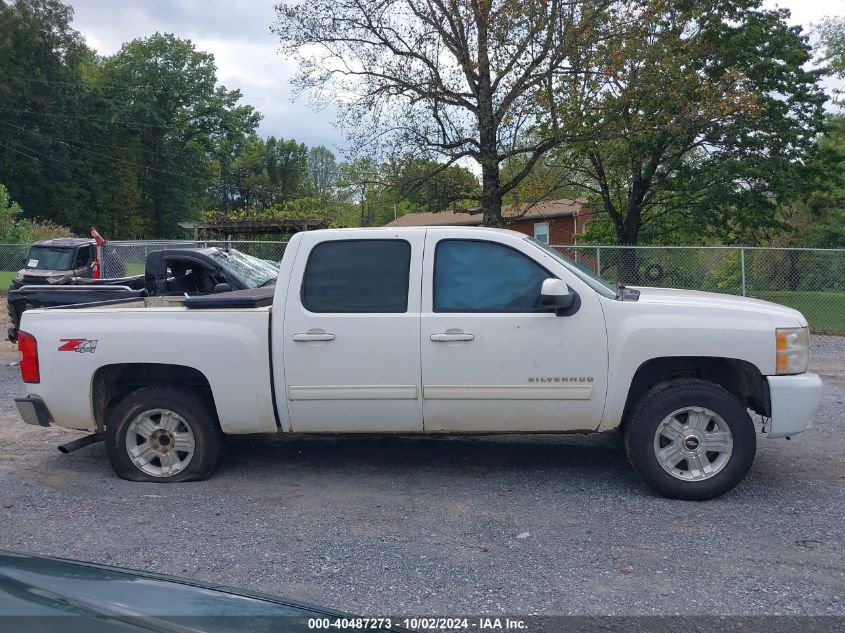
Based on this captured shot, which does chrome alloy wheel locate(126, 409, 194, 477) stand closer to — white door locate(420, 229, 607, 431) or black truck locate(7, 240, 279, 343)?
white door locate(420, 229, 607, 431)

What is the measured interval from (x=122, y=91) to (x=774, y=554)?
68616mm

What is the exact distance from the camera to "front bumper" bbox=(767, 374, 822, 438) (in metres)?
5.67

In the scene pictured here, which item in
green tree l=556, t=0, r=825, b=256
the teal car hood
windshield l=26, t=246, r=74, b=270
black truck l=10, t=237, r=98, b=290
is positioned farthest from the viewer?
green tree l=556, t=0, r=825, b=256

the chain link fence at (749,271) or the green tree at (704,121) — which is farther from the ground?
the green tree at (704,121)

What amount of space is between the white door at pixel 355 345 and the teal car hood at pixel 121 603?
3341 mm

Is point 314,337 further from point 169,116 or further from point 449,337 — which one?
point 169,116

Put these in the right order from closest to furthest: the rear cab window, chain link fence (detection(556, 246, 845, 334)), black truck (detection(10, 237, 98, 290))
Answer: the rear cab window → chain link fence (detection(556, 246, 845, 334)) → black truck (detection(10, 237, 98, 290))

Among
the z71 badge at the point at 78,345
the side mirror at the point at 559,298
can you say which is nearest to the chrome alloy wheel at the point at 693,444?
the side mirror at the point at 559,298

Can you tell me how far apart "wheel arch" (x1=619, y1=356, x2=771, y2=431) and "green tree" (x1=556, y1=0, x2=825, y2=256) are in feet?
43.0

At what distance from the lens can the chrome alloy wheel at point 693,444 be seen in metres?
5.68

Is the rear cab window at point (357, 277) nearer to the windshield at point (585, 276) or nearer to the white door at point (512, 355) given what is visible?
the white door at point (512, 355)

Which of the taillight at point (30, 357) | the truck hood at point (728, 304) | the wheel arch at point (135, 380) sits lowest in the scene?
the wheel arch at point (135, 380)

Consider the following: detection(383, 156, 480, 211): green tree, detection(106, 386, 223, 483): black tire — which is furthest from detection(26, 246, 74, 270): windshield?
detection(106, 386, 223, 483): black tire

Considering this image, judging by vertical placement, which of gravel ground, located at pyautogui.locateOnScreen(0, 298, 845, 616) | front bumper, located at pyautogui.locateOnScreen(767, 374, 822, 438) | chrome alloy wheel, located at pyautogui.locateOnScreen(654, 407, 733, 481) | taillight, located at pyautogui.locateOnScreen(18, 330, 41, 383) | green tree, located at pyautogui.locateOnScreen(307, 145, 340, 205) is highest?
green tree, located at pyautogui.locateOnScreen(307, 145, 340, 205)
